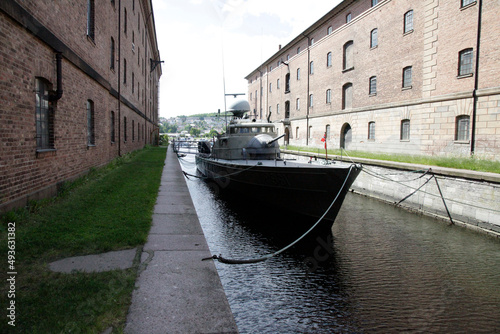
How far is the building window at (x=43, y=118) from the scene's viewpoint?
22.9ft

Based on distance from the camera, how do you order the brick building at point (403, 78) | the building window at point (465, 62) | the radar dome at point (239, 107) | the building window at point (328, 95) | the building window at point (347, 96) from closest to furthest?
the brick building at point (403, 78) < the building window at point (465, 62) < the radar dome at point (239, 107) < the building window at point (347, 96) < the building window at point (328, 95)

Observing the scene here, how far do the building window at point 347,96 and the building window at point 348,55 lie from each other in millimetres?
1463

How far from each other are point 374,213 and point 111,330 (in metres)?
9.86

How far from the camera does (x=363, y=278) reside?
580 centimetres

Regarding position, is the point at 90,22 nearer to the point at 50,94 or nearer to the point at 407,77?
the point at 50,94

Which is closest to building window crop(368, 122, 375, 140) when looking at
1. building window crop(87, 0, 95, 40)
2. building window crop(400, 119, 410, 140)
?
building window crop(400, 119, 410, 140)

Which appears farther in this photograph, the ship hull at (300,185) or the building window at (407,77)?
the building window at (407,77)

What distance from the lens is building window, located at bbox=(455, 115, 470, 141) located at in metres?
16.2

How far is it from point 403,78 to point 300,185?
15.5 metres

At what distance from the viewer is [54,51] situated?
7461 mm

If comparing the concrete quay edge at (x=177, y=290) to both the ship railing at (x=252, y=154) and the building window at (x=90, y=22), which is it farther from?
the building window at (x=90, y=22)

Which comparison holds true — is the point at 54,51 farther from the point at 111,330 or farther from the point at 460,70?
the point at 460,70

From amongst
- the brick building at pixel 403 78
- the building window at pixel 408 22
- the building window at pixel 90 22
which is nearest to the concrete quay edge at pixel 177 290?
the brick building at pixel 403 78

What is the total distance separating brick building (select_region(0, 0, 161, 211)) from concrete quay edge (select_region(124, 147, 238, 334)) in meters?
2.77
